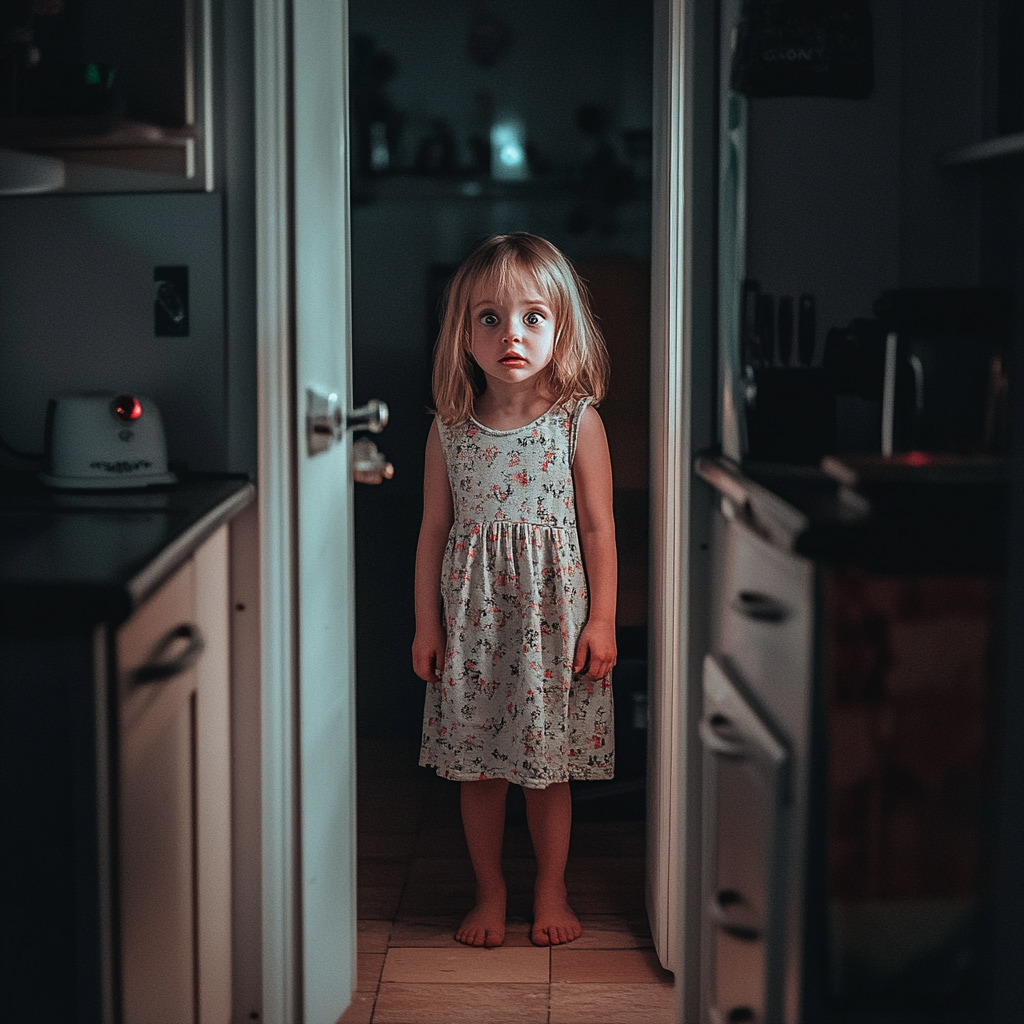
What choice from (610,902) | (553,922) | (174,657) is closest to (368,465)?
(174,657)

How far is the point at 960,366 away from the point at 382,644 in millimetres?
2071

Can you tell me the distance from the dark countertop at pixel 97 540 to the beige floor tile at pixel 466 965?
94 cm

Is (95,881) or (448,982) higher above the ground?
(95,881)

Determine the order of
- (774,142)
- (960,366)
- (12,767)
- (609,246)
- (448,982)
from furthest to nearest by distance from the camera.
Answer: (609,246) < (448,982) < (774,142) < (960,366) < (12,767)

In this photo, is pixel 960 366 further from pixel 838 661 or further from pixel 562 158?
pixel 562 158

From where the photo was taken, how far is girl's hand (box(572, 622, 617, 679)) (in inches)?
82.1

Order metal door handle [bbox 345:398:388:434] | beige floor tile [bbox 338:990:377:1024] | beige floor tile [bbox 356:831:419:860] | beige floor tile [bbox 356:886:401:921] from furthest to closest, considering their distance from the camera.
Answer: beige floor tile [bbox 356:831:419:860] < beige floor tile [bbox 356:886:401:921] < beige floor tile [bbox 338:990:377:1024] < metal door handle [bbox 345:398:388:434]

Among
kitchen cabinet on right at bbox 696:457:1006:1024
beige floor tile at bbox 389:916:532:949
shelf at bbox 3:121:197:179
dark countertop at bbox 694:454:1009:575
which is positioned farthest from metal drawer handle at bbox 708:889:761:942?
shelf at bbox 3:121:197:179

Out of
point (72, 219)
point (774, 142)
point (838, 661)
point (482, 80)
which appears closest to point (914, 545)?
point (838, 661)

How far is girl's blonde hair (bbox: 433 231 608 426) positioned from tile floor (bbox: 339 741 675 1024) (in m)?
0.93

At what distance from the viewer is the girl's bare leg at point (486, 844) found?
2.13 meters

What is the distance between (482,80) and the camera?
3.00m

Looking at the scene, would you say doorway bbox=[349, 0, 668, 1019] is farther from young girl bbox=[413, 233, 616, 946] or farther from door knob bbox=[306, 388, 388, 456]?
door knob bbox=[306, 388, 388, 456]

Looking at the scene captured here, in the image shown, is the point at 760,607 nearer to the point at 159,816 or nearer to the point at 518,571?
the point at 159,816
